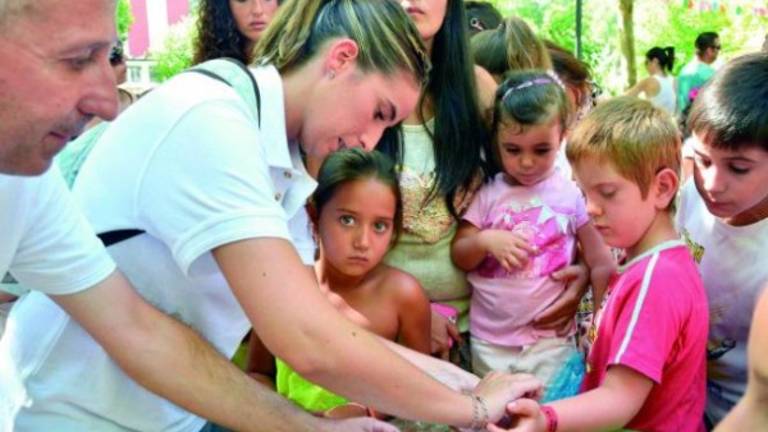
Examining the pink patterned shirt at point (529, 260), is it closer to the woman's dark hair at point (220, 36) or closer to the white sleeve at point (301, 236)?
the white sleeve at point (301, 236)

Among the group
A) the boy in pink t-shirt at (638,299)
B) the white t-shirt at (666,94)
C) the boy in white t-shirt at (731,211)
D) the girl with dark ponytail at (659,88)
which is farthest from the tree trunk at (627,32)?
the boy in pink t-shirt at (638,299)

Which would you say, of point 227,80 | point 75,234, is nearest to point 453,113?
point 227,80

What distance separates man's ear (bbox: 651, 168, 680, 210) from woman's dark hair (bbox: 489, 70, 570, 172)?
0.51 meters

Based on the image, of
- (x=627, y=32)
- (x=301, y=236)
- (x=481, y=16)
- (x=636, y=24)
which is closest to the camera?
(x=301, y=236)

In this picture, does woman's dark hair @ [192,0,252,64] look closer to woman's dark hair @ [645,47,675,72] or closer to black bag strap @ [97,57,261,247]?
black bag strap @ [97,57,261,247]

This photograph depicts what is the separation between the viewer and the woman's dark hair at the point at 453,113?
8.39 feet

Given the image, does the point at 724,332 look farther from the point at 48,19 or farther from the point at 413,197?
the point at 48,19

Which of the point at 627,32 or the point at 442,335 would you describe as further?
the point at 627,32

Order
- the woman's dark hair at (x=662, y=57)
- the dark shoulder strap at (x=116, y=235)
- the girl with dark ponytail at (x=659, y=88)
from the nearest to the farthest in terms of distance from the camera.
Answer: the dark shoulder strap at (x=116, y=235)
the girl with dark ponytail at (x=659, y=88)
the woman's dark hair at (x=662, y=57)

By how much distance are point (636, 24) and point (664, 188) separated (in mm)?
21156

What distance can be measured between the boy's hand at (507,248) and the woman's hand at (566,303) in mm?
125

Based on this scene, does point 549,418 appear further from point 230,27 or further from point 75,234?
point 230,27

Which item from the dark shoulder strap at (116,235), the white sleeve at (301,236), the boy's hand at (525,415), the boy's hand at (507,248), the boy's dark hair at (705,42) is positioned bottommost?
the boy's dark hair at (705,42)

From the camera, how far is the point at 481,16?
3932mm
